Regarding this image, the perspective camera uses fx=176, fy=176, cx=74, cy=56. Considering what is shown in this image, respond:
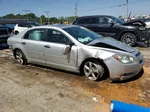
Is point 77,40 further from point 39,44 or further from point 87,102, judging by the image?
point 87,102

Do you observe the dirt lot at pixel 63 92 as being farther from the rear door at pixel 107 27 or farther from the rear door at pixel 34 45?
the rear door at pixel 107 27

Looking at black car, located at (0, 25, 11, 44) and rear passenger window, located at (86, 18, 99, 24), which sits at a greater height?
rear passenger window, located at (86, 18, 99, 24)

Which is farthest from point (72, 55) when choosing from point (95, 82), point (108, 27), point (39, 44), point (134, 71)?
point (108, 27)

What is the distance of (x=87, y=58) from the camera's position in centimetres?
442

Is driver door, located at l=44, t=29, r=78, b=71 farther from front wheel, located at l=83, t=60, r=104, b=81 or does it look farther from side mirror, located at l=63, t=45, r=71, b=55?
front wheel, located at l=83, t=60, r=104, b=81

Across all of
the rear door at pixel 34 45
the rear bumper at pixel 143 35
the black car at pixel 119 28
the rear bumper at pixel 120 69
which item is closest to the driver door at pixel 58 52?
the rear door at pixel 34 45

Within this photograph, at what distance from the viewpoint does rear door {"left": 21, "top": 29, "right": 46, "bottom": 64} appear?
17.4 feet

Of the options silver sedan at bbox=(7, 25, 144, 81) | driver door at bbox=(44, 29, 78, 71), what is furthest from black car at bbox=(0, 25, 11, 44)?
driver door at bbox=(44, 29, 78, 71)

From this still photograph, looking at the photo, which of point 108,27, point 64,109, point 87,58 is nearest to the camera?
point 64,109

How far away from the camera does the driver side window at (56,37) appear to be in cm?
482

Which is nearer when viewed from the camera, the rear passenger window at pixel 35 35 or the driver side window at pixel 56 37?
the driver side window at pixel 56 37

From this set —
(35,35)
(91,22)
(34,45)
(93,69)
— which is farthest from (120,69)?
(91,22)

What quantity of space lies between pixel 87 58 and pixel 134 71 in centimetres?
116

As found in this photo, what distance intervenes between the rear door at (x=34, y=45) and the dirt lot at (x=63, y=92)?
21.0 inches
